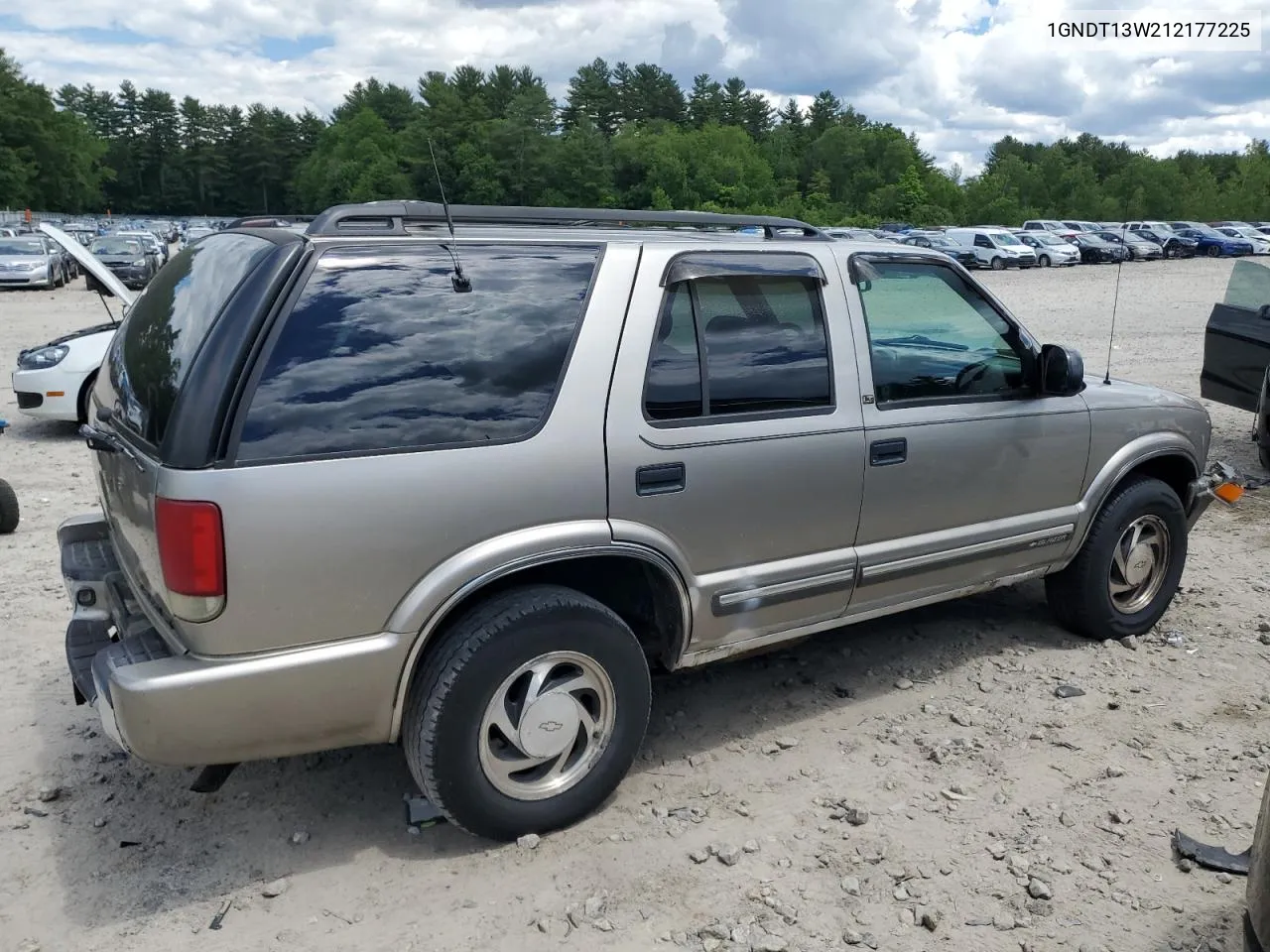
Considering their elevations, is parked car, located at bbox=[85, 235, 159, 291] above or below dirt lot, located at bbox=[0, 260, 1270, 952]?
above

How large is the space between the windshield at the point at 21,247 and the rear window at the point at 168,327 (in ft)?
84.3

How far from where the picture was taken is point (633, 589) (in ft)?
12.6

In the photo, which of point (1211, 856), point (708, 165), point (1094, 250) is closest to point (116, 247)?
point (1211, 856)

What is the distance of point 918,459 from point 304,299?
2365 millimetres

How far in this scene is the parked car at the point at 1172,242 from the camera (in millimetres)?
47344

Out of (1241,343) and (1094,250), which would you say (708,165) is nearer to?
(1094,250)

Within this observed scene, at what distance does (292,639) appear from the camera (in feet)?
9.78

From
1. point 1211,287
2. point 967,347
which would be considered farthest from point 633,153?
point 967,347

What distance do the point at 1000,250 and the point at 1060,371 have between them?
128 feet

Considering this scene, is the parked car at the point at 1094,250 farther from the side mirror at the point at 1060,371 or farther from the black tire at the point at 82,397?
the side mirror at the point at 1060,371

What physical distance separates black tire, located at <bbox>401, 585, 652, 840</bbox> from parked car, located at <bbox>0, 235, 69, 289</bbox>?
2607 cm

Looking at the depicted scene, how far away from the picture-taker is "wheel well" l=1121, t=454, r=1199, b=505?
17.1ft

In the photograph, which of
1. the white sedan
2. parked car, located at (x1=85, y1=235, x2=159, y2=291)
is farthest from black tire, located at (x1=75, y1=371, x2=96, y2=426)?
parked car, located at (x1=85, y1=235, x2=159, y2=291)

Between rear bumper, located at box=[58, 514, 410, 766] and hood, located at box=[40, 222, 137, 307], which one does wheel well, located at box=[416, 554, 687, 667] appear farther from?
hood, located at box=[40, 222, 137, 307]
